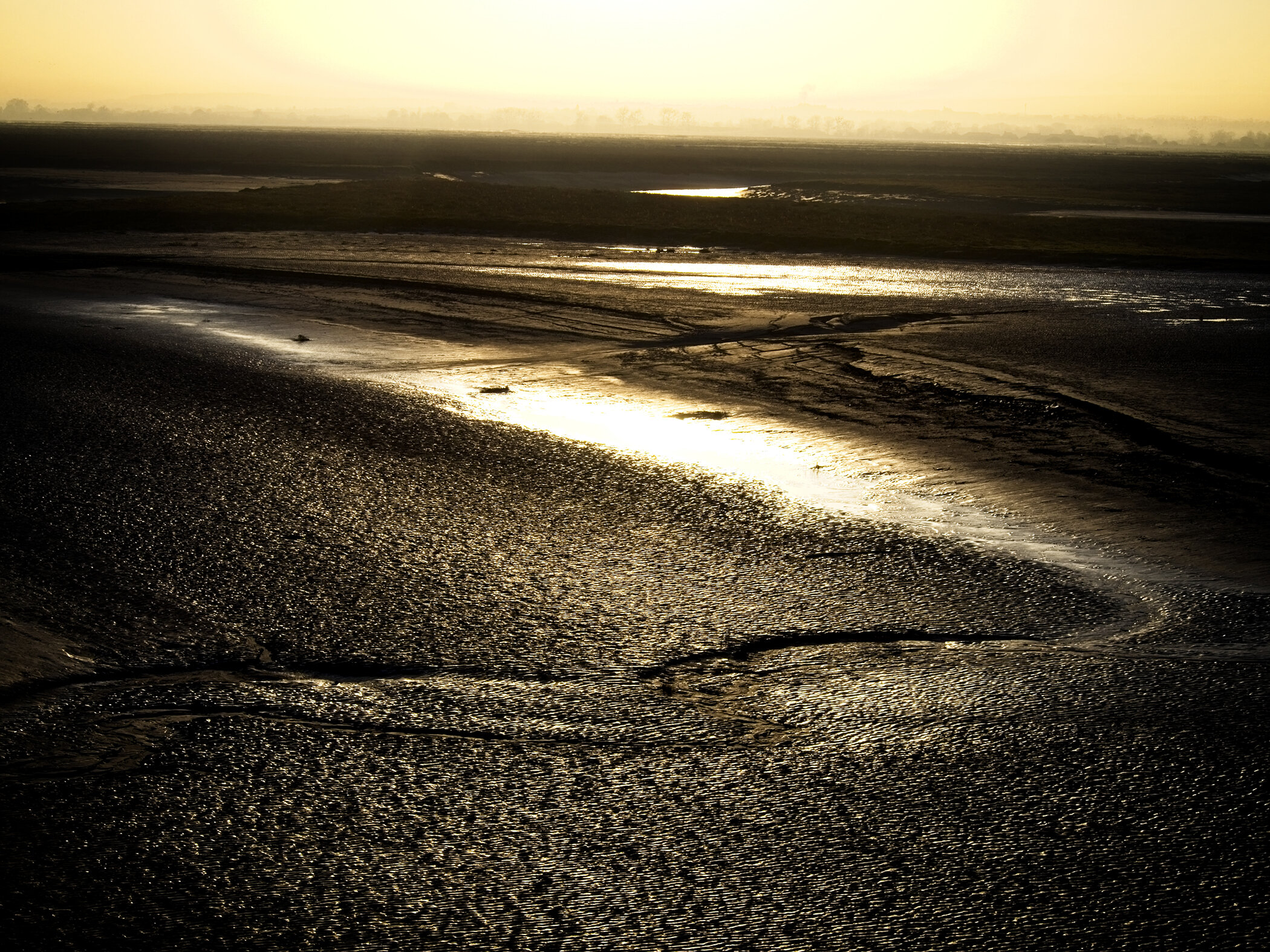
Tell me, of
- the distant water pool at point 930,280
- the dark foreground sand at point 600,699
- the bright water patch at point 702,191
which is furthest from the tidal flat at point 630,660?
the bright water patch at point 702,191

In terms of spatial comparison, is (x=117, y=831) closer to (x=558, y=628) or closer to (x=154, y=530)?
(x=558, y=628)

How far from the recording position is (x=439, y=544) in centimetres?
600

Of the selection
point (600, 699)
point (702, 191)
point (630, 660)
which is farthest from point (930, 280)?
point (702, 191)

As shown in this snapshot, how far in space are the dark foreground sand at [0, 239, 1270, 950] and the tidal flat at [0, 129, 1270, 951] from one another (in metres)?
0.02

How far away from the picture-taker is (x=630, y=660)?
4.62 meters

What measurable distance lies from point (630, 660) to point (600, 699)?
0.36 metres

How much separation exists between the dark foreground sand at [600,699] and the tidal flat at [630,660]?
0.06 ft

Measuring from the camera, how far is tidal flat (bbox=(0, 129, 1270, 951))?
10.4 ft

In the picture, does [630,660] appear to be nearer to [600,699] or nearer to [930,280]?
[600,699]

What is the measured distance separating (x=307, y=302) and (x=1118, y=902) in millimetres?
13906

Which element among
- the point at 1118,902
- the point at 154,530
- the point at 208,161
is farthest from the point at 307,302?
the point at 208,161

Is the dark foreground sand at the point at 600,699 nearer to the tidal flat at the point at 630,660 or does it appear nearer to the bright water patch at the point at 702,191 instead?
the tidal flat at the point at 630,660

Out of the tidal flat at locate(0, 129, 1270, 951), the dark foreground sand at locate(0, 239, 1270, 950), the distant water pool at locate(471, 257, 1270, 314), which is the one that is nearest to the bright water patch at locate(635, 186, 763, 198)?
the distant water pool at locate(471, 257, 1270, 314)

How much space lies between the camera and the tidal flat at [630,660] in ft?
10.4
